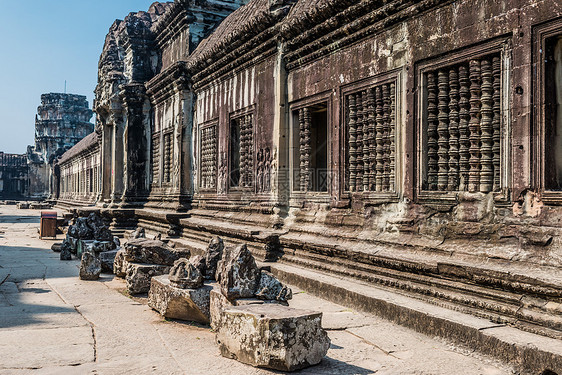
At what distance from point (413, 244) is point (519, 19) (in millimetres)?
2328

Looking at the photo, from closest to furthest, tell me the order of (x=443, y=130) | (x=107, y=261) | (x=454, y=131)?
(x=454, y=131) → (x=443, y=130) → (x=107, y=261)

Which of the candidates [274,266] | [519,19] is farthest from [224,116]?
[519,19]

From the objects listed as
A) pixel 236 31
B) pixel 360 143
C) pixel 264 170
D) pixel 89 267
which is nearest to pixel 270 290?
pixel 360 143

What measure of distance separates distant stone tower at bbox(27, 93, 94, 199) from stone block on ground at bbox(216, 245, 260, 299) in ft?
158

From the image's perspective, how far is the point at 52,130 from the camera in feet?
163

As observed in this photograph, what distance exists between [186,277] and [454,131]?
2.98 metres

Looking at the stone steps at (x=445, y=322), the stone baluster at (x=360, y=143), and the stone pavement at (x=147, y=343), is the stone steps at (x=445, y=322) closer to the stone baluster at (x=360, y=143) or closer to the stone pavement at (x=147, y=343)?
the stone pavement at (x=147, y=343)

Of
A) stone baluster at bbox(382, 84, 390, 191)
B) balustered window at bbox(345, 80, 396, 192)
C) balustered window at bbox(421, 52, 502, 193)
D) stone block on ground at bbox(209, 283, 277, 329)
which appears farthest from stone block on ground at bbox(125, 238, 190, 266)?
balustered window at bbox(421, 52, 502, 193)

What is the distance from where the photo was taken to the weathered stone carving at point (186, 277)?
504 cm

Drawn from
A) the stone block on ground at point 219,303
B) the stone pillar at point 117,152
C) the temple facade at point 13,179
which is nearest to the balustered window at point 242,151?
the stone block on ground at point 219,303

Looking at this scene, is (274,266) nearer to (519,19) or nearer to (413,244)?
(413,244)

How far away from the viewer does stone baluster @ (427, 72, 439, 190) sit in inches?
215

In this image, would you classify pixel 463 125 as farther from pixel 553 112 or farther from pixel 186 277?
pixel 186 277

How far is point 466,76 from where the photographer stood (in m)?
5.08
